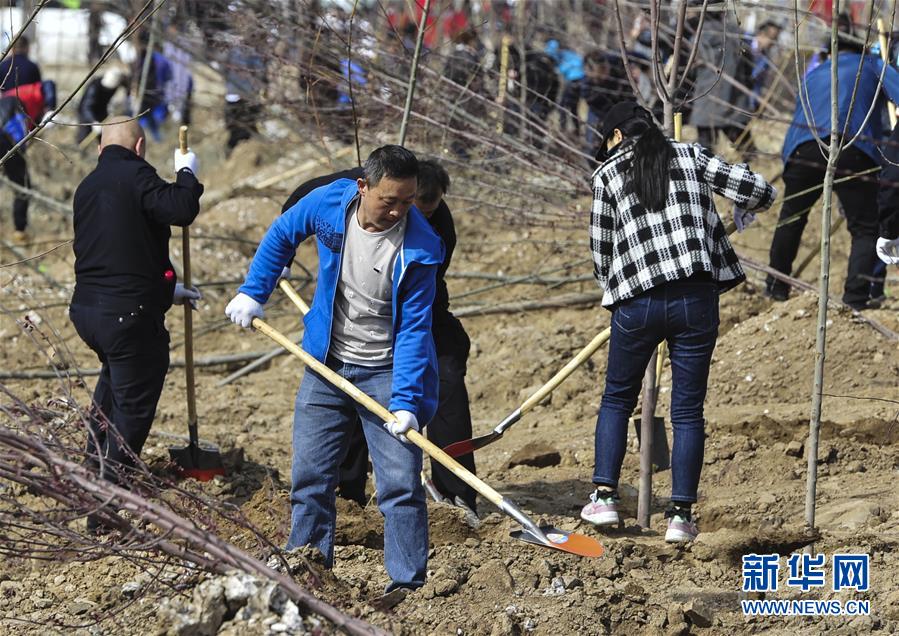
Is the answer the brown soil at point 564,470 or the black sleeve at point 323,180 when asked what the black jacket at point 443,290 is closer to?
the black sleeve at point 323,180

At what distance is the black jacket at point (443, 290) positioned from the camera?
5.12m

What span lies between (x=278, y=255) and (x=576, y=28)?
8289mm

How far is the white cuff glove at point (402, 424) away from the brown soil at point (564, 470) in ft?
1.61

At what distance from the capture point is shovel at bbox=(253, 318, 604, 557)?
4141 millimetres

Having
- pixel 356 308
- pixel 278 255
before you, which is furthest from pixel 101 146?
pixel 356 308

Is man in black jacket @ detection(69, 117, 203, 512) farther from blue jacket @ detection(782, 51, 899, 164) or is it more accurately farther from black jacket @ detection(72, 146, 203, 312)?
blue jacket @ detection(782, 51, 899, 164)

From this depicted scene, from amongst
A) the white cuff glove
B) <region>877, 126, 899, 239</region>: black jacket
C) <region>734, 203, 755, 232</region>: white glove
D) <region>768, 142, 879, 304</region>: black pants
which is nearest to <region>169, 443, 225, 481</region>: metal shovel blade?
the white cuff glove

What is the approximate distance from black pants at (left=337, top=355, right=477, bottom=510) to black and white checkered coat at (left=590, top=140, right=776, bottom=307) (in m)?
0.99

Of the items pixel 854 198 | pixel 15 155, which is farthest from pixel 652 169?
pixel 15 155

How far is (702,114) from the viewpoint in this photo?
9969mm

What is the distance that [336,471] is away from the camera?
171 inches

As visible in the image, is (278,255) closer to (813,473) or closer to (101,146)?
(101,146)

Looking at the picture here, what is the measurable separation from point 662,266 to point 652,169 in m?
0.36
